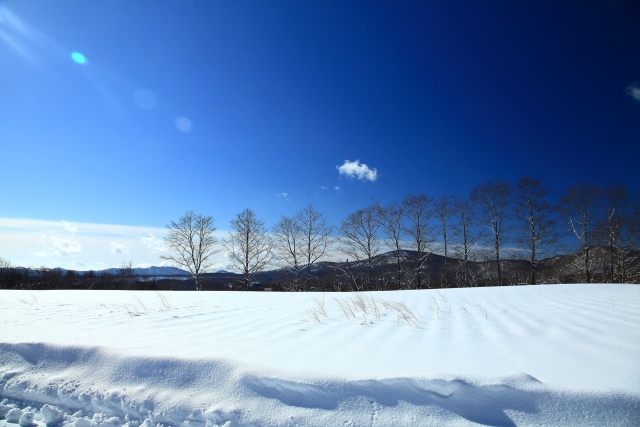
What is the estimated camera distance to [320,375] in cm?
191

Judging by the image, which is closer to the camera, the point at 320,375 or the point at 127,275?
the point at 320,375

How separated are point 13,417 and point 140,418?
927 mm

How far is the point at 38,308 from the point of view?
16.7 feet

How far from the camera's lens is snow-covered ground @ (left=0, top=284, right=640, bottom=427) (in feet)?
5.38

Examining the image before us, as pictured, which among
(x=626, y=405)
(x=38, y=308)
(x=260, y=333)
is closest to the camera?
(x=626, y=405)

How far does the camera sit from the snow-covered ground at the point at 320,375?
1.64 m

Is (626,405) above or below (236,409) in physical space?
above

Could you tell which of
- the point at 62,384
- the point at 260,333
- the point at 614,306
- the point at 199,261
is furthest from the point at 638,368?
the point at 199,261

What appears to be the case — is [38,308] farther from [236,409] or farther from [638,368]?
[638,368]

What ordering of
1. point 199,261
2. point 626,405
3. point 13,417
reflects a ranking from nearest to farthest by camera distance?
point 626,405, point 13,417, point 199,261

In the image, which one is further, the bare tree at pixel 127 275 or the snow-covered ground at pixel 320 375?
the bare tree at pixel 127 275

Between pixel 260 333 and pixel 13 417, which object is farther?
pixel 260 333

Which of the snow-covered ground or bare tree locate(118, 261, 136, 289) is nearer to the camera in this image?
the snow-covered ground

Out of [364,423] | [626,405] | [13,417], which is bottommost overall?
[13,417]
